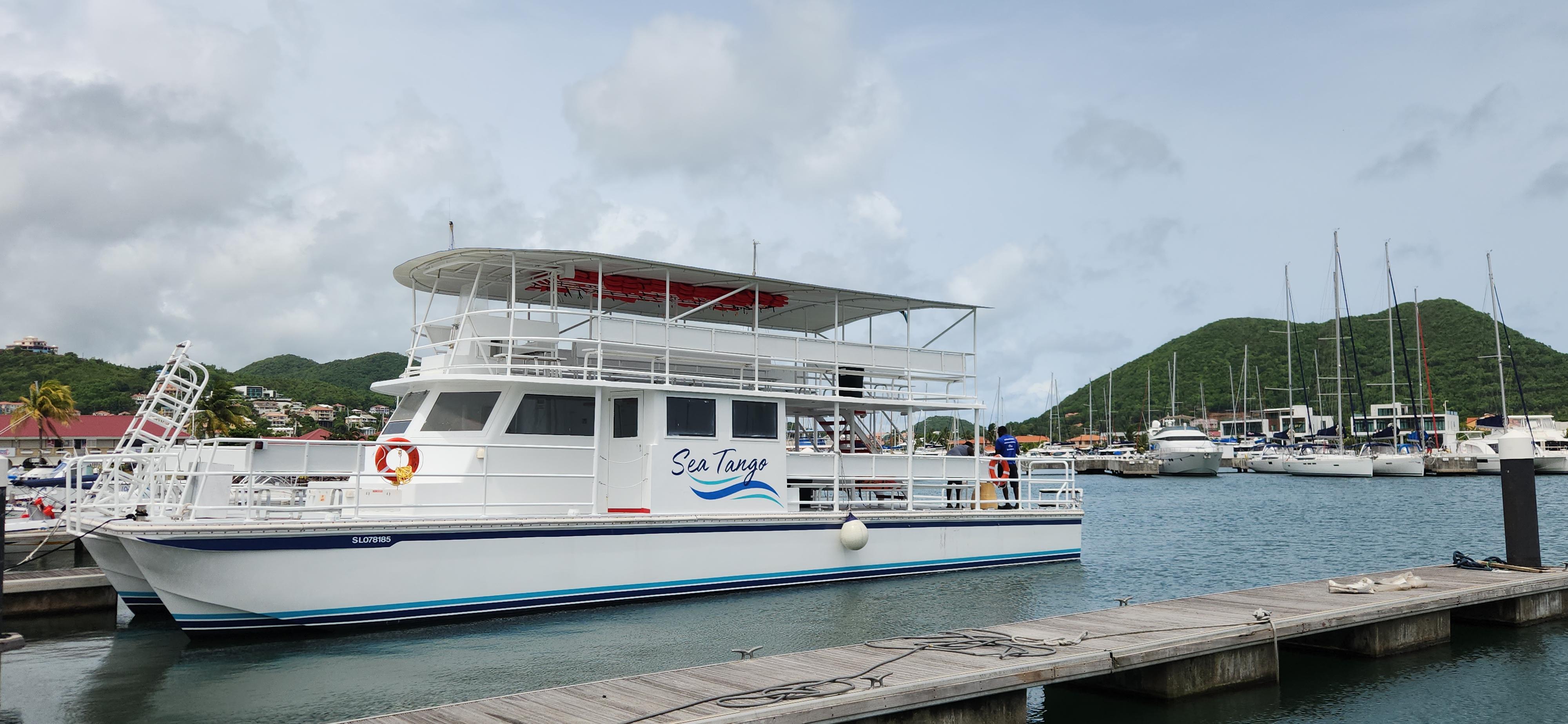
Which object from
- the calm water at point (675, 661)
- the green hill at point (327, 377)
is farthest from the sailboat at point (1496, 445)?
the green hill at point (327, 377)

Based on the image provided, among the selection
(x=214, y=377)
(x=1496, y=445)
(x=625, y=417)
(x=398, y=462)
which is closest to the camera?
(x=398, y=462)

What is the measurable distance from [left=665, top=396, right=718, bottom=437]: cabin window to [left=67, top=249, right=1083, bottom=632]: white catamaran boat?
0.12ft

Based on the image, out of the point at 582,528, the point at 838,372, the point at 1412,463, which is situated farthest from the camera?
the point at 1412,463

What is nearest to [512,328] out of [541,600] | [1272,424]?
[541,600]

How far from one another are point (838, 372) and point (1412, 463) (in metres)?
55.9

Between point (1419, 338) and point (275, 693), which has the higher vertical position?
point (1419, 338)

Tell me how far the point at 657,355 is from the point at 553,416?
1.65 m

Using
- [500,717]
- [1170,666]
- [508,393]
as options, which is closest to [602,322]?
[508,393]

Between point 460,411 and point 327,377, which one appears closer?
point 460,411

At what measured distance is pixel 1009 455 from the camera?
57.3ft

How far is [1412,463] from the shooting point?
58.2m

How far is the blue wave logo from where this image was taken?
45.4 feet

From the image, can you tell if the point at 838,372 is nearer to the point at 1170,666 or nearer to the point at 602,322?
the point at 602,322

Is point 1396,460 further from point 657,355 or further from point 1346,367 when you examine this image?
point 657,355
